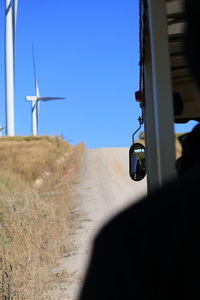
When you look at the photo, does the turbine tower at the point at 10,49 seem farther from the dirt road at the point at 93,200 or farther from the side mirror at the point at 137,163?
the side mirror at the point at 137,163

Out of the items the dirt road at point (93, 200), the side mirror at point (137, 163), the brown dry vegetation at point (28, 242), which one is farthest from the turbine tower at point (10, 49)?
the side mirror at point (137, 163)

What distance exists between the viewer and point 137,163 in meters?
3.91

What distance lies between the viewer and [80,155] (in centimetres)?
3853

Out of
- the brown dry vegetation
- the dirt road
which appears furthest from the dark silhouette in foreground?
the brown dry vegetation

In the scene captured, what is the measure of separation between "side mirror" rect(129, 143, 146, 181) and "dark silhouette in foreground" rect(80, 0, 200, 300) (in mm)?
2977

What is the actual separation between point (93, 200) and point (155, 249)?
1795 centimetres

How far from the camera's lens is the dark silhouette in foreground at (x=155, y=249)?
0.79m

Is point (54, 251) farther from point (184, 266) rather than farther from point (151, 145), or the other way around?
point (184, 266)

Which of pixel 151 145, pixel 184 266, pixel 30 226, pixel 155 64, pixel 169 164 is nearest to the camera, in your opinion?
pixel 184 266

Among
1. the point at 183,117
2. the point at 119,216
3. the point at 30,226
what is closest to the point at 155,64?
the point at 119,216

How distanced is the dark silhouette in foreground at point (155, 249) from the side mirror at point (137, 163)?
298 cm

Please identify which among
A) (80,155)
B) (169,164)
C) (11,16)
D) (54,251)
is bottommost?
(54,251)

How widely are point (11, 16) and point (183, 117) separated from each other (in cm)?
2955

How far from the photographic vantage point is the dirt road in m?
6.85
